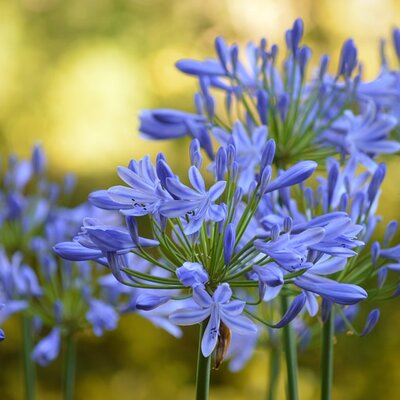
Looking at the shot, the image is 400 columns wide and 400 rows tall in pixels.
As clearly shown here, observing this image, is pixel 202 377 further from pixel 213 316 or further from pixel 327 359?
pixel 327 359

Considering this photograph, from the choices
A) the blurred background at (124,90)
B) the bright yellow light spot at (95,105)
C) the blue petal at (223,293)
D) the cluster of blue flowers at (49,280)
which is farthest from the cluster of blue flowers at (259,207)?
the bright yellow light spot at (95,105)

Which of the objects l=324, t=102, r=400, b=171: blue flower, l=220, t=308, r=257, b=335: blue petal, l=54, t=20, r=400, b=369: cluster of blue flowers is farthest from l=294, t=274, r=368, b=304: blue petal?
l=324, t=102, r=400, b=171: blue flower

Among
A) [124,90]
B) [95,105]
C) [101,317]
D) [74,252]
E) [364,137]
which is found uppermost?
[124,90]

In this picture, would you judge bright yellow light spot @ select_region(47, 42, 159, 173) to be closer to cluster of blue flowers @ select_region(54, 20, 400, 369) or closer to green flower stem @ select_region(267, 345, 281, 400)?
green flower stem @ select_region(267, 345, 281, 400)

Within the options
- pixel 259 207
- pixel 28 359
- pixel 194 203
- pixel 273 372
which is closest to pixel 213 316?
pixel 194 203

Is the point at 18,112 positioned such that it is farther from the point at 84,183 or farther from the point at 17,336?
the point at 17,336

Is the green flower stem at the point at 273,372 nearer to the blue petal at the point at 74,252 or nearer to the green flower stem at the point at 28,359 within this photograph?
the green flower stem at the point at 28,359
